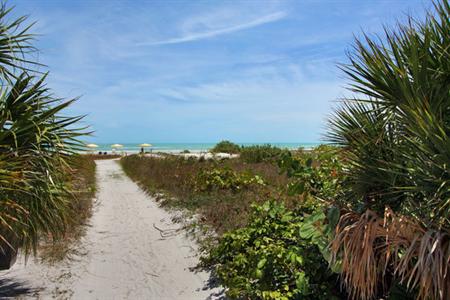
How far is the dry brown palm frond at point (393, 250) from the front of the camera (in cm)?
240

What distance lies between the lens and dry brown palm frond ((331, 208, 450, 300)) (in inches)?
94.5

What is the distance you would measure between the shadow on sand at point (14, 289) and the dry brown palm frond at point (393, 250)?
3933mm

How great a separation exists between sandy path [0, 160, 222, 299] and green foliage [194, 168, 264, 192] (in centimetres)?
206

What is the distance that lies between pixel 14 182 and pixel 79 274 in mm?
2439

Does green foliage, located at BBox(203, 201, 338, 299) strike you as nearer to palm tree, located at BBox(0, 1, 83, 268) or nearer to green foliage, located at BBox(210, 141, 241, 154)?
palm tree, located at BBox(0, 1, 83, 268)

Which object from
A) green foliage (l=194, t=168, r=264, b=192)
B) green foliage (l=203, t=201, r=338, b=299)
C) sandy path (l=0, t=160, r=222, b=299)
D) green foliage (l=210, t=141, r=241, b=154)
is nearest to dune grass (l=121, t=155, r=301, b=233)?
green foliage (l=194, t=168, r=264, b=192)

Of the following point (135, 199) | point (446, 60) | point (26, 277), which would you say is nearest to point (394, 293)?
point (446, 60)

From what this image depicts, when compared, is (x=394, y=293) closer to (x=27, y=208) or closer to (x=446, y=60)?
(x=446, y=60)

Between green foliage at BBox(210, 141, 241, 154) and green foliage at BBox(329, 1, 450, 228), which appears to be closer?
green foliage at BBox(329, 1, 450, 228)

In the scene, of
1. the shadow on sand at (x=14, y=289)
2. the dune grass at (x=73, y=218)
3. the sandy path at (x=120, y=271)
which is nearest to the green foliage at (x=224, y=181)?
the sandy path at (x=120, y=271)

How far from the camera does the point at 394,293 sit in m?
3.24

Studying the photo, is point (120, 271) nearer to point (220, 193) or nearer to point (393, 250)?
point (393, 250)

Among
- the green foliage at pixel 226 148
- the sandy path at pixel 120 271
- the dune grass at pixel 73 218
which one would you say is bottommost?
the sandy path at pixel 120 271

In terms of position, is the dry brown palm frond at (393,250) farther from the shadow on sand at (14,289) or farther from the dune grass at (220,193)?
the shadow on sand at (14,289)
